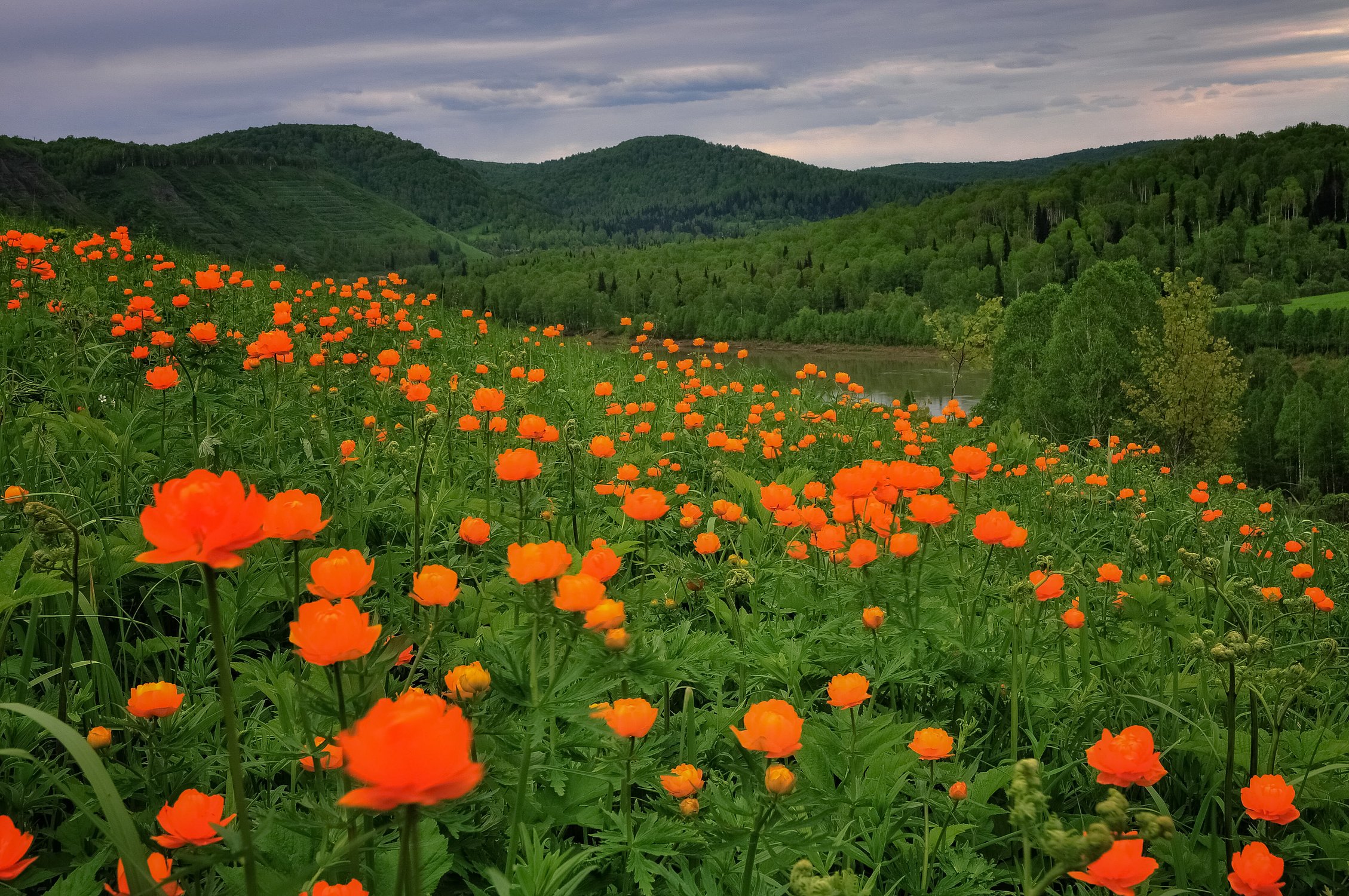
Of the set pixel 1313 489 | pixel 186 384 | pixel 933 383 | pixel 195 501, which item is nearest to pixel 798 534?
pixel 195 501

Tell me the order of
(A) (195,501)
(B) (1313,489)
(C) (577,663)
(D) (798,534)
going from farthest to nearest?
(B) (1313,489), (D) (798,534), (C) (577,663), (A) (195,501)

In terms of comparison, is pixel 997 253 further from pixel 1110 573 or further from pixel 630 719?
pixel 630 719

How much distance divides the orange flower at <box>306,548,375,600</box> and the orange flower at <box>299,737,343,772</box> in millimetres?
215

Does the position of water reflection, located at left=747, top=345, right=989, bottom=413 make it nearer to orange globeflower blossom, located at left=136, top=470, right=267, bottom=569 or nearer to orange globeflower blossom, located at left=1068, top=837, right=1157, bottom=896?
orange globeflower blossom, located at left=1068, top=837, right=1157, bottom=896

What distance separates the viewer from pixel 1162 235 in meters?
84.8

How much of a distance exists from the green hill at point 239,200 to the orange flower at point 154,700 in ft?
141

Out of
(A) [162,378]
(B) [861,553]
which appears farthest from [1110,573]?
(A) [162,378]

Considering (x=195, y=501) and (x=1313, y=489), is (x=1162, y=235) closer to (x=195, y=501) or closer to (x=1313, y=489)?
(x=1313, y=489)

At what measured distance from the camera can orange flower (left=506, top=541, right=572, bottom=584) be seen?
4.01 ft

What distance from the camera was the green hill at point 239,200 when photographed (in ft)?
212

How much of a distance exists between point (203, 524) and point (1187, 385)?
38.8m

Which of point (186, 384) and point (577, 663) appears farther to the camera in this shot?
point (186, 384)

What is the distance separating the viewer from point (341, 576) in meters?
1.17

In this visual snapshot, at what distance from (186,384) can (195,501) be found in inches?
133
